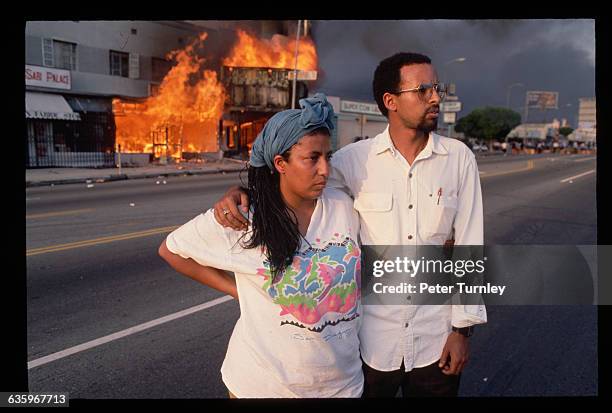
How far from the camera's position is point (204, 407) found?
8.63 feet

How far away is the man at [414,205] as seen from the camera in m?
2.24

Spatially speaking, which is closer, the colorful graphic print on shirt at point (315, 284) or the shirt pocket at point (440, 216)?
the colorful graphic print on shirt at point (315, 284)

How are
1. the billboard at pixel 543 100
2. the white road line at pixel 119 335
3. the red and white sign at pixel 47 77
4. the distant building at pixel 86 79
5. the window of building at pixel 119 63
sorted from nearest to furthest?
1. the white road line at pixel 119 335
2. the red and white sign at pixel 47 77
3. the distant building at pixel 86 79
4. the window of building at pixel 119 63
5. the billboard at pixel 543 100

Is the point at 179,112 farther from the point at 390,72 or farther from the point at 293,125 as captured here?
the point at 293,125

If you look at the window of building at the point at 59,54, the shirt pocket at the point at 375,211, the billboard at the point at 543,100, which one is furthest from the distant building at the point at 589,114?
the billboard at the point at 543,100

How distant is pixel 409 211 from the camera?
225cm

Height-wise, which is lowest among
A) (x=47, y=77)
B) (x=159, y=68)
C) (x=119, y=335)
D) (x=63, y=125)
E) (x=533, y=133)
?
(x=119, y=335)

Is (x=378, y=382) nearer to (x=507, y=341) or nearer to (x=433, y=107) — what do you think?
(x=433, y=107)

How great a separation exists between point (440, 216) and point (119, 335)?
10.4 ft

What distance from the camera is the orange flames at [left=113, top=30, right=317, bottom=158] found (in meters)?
26.2

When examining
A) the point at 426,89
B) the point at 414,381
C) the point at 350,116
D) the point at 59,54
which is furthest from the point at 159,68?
the point at 414,381

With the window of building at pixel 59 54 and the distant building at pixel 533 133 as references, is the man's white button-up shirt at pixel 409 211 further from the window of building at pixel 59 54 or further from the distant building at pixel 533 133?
the distant building at pixel 533 133

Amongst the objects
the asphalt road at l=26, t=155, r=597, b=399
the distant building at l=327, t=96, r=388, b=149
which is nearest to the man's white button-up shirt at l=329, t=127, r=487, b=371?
the asphalt road at l=26, t=155, r=597, b=399

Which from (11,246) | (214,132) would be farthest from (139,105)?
(11,246)
